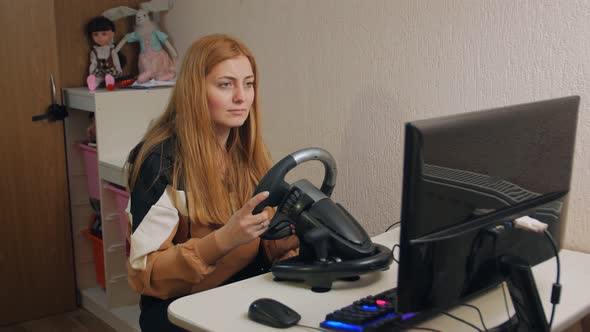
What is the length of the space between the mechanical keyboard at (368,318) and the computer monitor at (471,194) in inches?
4.4

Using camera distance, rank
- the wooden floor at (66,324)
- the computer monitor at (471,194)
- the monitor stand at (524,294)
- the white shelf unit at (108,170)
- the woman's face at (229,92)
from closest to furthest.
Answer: the computer monitor at (471,194)
the monitor stand at (524,294)
the woman's face at (229,92)
the white shelf unit at (108,170)
the wooden floor at (66,324)

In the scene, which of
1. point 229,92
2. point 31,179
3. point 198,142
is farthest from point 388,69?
point 31,179

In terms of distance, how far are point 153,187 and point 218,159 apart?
0.66ft

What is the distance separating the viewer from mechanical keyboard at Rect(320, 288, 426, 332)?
1.07 m

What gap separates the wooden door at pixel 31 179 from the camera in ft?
8.40

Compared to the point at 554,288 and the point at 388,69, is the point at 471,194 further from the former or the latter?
the point at 388,69

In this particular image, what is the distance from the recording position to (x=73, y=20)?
2.79 m

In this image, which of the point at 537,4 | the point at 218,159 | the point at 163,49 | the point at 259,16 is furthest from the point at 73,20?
the point at 537,4

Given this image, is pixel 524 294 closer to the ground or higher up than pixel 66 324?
higher up

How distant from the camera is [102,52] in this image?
9.15 ft

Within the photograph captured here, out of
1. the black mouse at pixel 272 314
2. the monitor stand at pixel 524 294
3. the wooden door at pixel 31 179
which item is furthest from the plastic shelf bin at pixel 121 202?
the monitor stand at pixel 524 294

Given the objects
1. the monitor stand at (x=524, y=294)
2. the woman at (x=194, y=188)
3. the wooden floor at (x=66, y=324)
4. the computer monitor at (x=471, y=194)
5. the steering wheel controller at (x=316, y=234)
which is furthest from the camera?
the wooden floor at (x=66, y=324)

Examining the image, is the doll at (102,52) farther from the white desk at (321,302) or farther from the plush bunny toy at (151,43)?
the white desk at (321,302)

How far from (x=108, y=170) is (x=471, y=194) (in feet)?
Answer: 5.90
